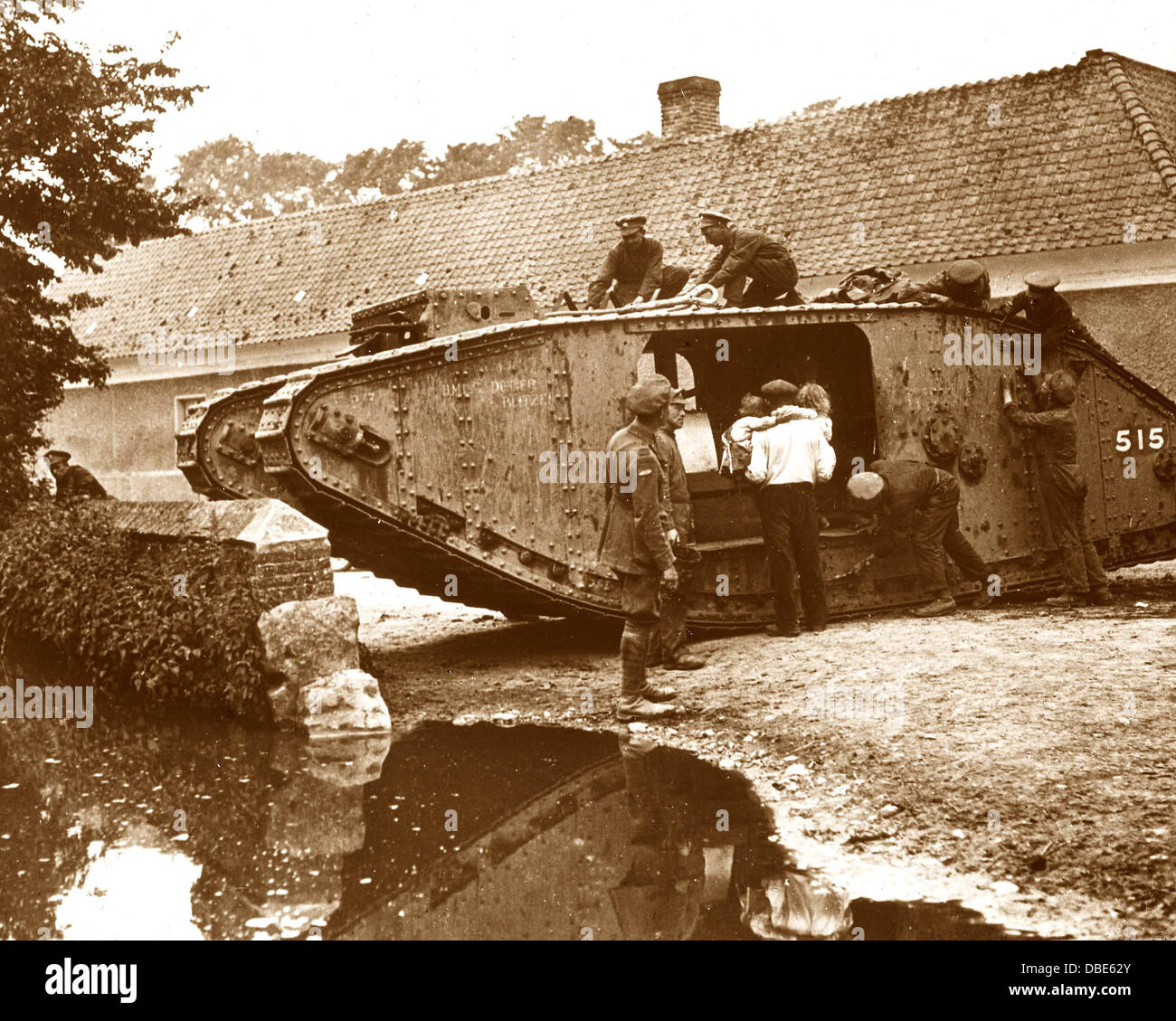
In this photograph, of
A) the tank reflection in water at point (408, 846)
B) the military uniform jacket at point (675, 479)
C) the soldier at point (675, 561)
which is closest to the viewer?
the tank reflection in water at point (408, 846)

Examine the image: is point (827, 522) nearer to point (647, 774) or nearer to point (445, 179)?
point (647, 774)

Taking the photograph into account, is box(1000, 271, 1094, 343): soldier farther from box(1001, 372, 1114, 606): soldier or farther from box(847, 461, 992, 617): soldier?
box(847, 461, 992, 617): soldier

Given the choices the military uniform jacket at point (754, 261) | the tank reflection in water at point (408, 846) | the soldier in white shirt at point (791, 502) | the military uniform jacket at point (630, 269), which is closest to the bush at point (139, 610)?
the tank reflection in water at point (408, 846)

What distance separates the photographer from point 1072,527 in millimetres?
12578

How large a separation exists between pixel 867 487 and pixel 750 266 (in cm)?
202

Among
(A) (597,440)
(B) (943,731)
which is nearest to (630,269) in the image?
(A) (597,440)

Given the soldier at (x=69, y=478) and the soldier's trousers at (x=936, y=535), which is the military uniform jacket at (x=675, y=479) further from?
the soldier at (x=69, y=478)

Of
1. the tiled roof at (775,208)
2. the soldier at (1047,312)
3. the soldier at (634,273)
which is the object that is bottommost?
the soldier at (1047,312)

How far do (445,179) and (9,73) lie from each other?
24.3 m

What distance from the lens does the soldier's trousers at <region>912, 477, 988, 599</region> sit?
39.5 ft

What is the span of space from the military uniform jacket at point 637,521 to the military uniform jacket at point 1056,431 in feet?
15.7

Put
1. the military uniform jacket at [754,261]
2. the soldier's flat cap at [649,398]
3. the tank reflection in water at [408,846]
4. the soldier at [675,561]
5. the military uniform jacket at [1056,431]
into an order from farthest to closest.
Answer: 1. the military uniform jacket at [1056,431]
2. the military uniform jacket at [754,261]
3. the soldier at [675,561]
4. the soldier's flat cap at [649,398]
5. the tank reflection in water at [408,846]

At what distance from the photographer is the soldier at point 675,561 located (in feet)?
32.7

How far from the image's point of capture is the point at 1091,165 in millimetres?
18641
